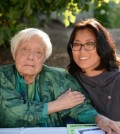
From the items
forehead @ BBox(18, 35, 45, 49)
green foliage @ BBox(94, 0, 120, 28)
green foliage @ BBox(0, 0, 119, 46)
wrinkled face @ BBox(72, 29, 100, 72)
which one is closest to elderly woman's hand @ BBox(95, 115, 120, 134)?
wrinkled face @ BBox(72, 29, 100, 72)

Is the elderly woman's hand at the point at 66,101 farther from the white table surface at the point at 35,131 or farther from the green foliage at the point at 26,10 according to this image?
the green foliage at the point at 26,10

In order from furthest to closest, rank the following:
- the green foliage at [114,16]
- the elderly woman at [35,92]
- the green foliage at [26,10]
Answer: the green foliage at [114,16]
the green foliage at [26,10]
the elderly woman at [35,92]

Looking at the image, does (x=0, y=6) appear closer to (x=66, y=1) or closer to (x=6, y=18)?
(x=6, y=18)

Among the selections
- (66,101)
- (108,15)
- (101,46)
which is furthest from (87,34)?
(108,15)

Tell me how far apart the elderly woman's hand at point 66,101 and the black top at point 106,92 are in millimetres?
151

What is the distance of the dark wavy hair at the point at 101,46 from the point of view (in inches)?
121

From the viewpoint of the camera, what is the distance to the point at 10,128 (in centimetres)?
283

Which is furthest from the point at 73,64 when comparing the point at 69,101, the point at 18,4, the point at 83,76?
the point at 18,4

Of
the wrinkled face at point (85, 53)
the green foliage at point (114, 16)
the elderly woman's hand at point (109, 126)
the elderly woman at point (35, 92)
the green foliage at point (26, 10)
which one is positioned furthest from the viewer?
the green foliage at point (114, 16)

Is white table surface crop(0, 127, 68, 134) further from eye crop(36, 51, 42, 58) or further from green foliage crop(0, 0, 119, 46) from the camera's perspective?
green foliage crop(0, 0, 119, 46)

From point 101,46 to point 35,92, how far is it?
2.05ft

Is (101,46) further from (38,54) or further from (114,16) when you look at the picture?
(114,16)

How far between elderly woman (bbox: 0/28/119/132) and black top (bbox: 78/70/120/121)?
0.34ft

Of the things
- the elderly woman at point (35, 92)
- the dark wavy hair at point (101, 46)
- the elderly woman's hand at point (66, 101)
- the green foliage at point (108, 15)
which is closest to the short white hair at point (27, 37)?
the elderly woman at point (35, 92)
